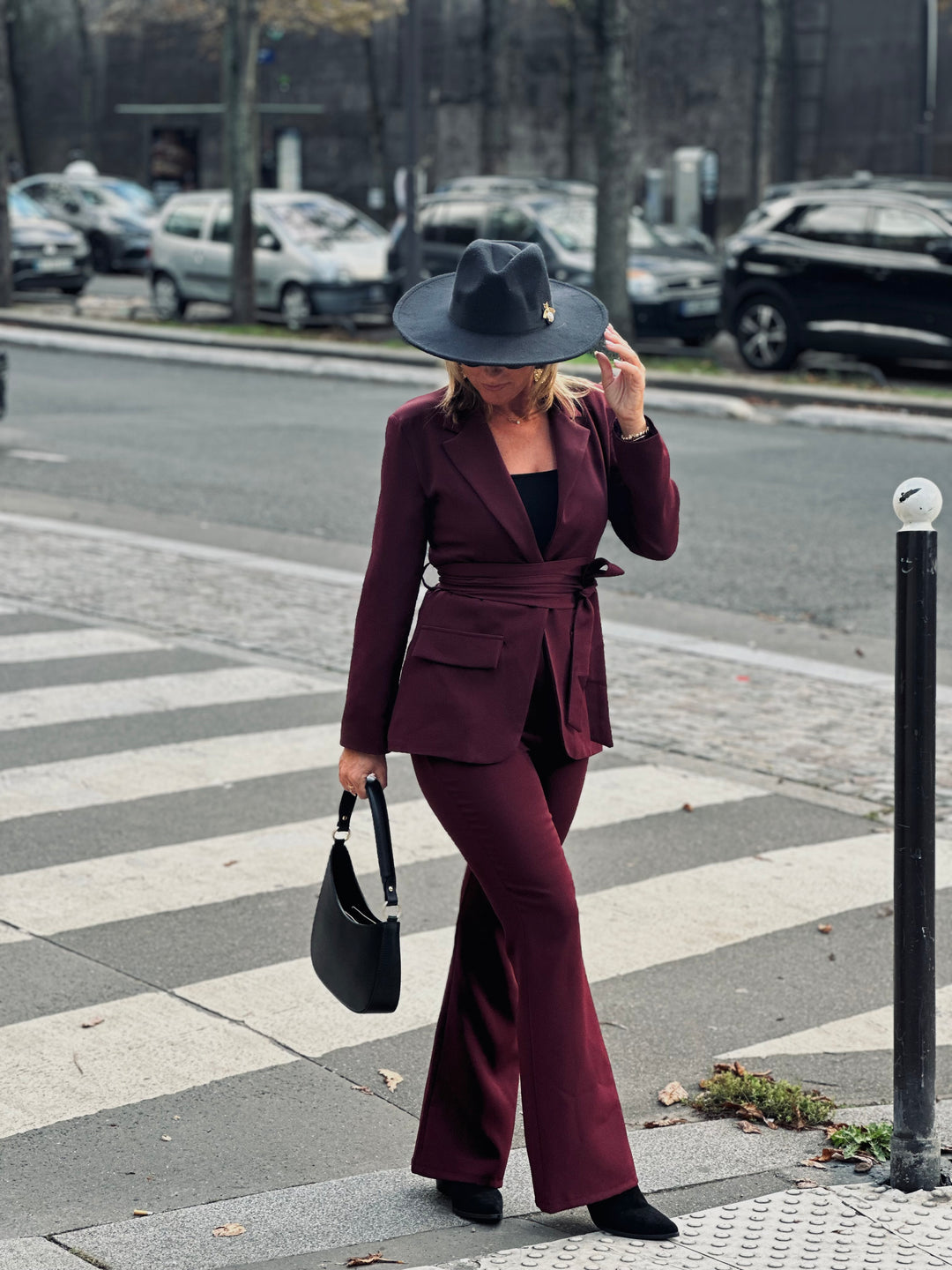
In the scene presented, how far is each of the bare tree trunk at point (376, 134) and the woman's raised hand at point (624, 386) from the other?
134ft

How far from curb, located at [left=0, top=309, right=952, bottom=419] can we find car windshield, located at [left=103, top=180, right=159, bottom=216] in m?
12.1

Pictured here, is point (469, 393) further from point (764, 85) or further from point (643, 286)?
point (764, 85)

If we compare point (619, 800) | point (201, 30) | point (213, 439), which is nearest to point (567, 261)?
point (213, 439)

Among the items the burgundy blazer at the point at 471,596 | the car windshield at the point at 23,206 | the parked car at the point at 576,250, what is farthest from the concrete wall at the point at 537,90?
the burgundy blazer at the point at 471,596

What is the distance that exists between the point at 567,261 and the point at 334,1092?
64.7ft

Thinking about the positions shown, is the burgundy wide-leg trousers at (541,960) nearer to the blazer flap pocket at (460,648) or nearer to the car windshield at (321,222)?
the blazer flap pocket at (460,648)

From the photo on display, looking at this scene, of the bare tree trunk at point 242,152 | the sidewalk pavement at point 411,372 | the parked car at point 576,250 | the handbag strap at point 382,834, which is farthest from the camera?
the bare tree trunk at point 242,152

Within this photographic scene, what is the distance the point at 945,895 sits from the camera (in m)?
5.52

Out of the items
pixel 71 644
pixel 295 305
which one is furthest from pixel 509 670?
pixel 295 305

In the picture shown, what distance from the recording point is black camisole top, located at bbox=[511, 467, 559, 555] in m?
3.40

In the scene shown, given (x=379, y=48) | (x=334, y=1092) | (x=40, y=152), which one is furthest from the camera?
(x=40, y=152)

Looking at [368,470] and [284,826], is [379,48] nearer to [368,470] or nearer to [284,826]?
[368,470]

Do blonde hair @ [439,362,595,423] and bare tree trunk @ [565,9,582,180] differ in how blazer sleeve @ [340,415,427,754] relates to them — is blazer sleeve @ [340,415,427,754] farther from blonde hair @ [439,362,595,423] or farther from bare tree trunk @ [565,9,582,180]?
bare tree trunk @ [565,9,582,180]

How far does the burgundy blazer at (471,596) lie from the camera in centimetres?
334
